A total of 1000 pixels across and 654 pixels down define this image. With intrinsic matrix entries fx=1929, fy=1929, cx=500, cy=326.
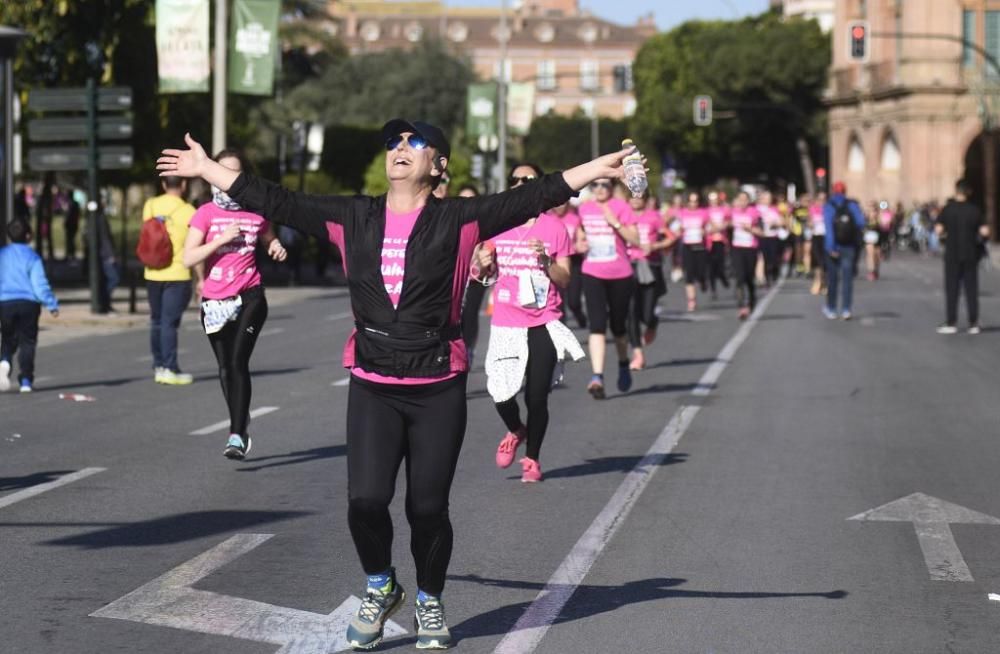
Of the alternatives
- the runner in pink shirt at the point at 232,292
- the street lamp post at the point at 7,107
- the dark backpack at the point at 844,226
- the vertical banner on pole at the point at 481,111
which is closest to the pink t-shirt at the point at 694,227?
the dark backpack at the point at 844,226

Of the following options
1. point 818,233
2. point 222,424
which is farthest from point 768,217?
point 222,424

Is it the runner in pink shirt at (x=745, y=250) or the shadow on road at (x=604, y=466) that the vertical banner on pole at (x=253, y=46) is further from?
the shadow on road at (x=604, y=466)

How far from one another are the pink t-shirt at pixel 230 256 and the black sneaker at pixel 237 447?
2.93 feet

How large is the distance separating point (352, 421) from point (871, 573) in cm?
267

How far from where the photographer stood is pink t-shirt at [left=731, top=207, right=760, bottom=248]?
26938 mm

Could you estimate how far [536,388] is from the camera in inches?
430

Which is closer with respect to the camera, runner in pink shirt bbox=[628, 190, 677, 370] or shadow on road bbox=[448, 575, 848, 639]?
shadow on road bbox=[448, 575, 848, 639]

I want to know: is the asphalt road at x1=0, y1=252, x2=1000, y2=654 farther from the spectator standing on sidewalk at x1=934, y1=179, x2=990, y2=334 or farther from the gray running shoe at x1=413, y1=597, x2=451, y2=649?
the spectator standing on sidewalk at x1=934, y1=179, x2=990, y2=334

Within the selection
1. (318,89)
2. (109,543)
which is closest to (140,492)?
(109,543)

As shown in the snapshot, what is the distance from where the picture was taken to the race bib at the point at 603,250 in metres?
15.8

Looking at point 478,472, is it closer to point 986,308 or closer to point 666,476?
point 666,476

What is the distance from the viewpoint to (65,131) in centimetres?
2705

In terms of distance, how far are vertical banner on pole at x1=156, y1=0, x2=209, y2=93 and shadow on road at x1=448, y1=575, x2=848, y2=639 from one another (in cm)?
2156

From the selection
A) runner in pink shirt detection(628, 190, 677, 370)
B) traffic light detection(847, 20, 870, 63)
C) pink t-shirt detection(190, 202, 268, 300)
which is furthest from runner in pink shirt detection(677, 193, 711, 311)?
pink t-shirt detection(190, 202, 268, 300)
